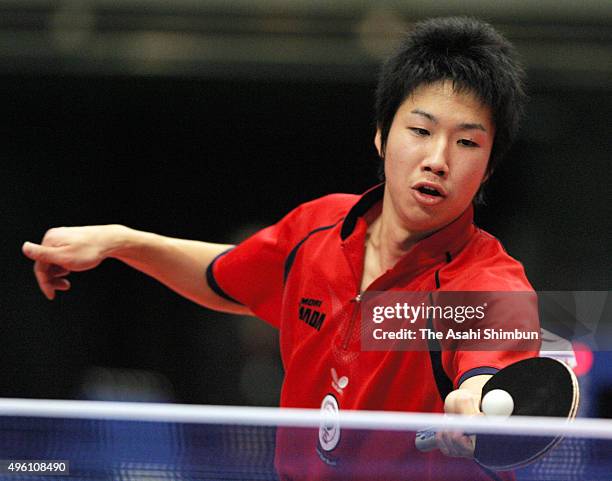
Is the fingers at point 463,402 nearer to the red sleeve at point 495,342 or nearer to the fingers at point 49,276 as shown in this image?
the red sleeve at point 495,342

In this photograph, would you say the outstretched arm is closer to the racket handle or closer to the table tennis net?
the table tennis net

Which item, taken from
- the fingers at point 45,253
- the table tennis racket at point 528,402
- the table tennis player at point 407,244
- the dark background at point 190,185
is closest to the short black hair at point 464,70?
the table tennis player at point 407,244

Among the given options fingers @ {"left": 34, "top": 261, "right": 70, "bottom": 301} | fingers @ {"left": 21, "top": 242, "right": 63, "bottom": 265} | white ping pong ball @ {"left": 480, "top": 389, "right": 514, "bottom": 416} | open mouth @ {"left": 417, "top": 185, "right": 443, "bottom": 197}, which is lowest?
white ping pong ball @ {"left": 480, "top": 389, "right": 514, "bottom": 416}

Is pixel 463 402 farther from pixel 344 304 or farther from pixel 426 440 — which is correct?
pixel 344 304

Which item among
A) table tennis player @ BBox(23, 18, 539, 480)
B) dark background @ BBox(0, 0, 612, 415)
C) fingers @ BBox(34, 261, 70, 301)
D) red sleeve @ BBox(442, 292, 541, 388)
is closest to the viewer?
red sleeve @ BBox(442, 292, 541, 388)

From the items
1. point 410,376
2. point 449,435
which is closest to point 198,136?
point 410,376

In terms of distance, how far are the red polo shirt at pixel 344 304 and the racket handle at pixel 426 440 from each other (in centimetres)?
1

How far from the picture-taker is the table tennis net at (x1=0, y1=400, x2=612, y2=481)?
0.94 metres

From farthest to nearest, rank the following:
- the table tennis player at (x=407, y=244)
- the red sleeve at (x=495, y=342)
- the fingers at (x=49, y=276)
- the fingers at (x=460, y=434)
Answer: the fingers at (x=49, y=276) → the table tennis player at (x=407, y=244) → the red sleeve at (x=495, y=342) → the fingers at (x=460, y=434)

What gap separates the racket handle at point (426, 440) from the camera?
3.09ft

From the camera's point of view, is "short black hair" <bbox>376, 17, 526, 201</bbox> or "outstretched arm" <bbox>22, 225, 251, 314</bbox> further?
"outstretched arm" <bbox>22, 225, 251, 314</bbox>

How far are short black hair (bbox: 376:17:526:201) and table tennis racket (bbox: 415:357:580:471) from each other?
0.37 m

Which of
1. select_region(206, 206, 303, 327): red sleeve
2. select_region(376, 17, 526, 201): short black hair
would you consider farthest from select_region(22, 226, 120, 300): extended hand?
select_region(376, 17, 526, 201): short black hair

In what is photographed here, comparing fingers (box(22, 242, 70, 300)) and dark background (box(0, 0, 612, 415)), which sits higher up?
dark background (box(0, 0, 612, 415))
